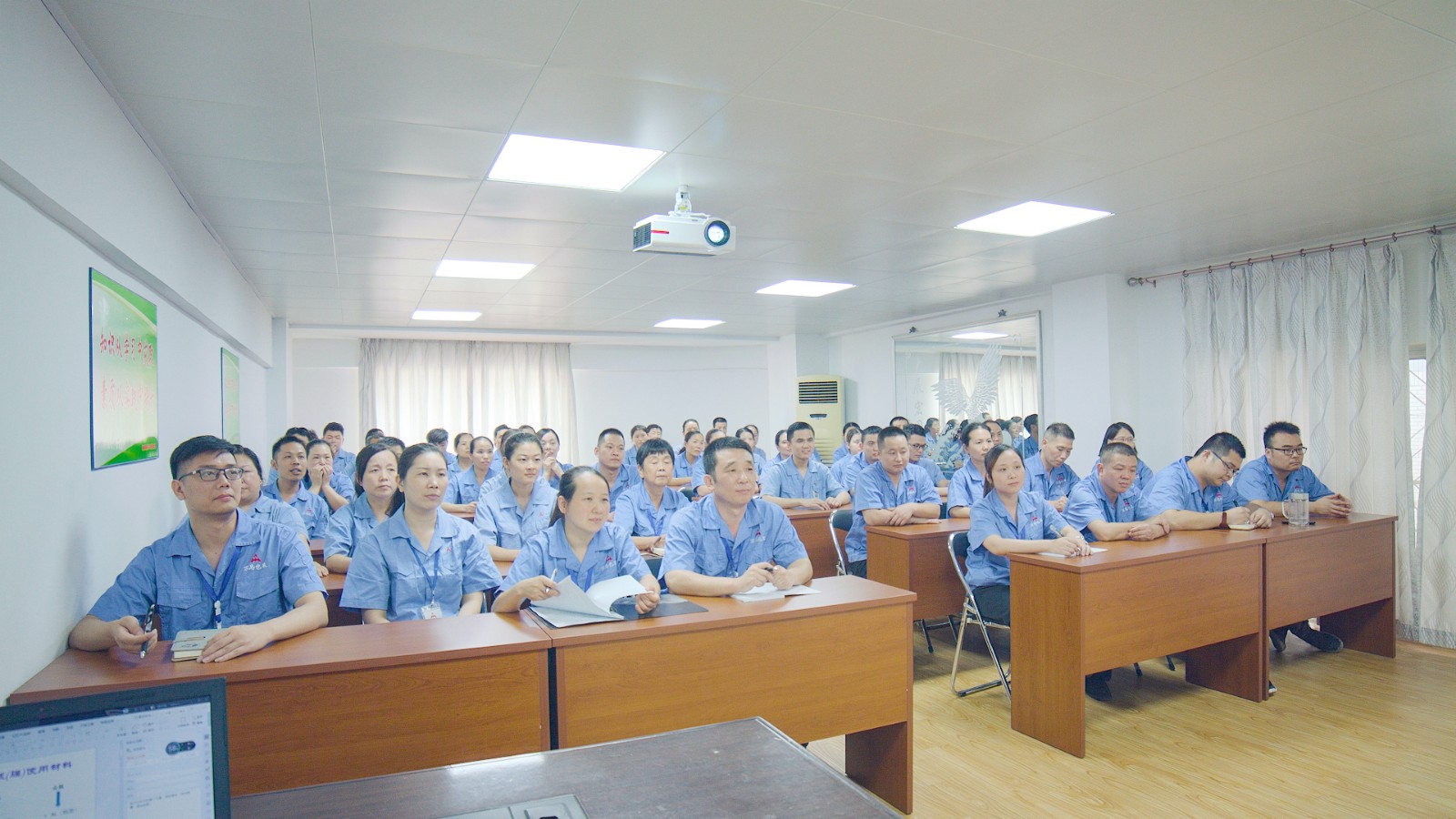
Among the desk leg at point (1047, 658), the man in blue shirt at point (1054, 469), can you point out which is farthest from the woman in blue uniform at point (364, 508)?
the man in blue shirt at point (1054, 469)

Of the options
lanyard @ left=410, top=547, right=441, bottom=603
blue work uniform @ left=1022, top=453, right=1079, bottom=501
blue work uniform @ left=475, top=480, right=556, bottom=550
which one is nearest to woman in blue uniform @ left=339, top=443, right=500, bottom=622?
lanyard @ left=410, top=547, right=441, bottom=603

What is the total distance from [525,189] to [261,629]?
8.33ft

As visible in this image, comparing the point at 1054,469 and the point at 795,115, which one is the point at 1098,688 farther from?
the point at 795,115

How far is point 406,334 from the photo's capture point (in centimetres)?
977

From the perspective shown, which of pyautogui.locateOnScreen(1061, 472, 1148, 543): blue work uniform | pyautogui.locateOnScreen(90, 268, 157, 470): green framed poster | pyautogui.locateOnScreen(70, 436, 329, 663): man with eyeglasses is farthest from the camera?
pyautogui.locateOnScreen(1061, 472, 1148, 543): blue work uniform

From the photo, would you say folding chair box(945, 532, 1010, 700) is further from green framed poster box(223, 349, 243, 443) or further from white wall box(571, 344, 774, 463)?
white wall box(571, 344, 774, 463)

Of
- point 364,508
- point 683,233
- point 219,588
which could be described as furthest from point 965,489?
point 219,588

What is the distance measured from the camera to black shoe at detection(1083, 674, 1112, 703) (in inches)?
157

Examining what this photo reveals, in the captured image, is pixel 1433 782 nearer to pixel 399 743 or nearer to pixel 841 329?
pixel 399 743

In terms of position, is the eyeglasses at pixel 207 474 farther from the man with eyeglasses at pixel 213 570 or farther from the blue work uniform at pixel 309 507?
the blue work uniform at pixel 309 507

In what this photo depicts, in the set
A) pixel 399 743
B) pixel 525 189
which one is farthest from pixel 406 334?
pixel 399 743

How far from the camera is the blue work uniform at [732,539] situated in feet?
10.8

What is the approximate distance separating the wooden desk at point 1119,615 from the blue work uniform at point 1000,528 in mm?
325

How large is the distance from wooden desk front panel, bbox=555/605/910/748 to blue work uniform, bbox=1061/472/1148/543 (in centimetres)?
195
